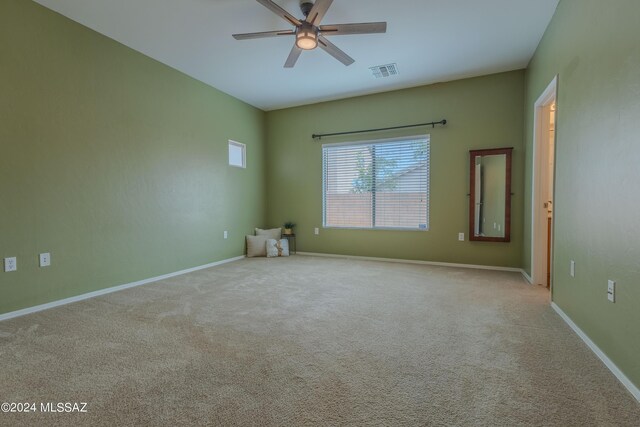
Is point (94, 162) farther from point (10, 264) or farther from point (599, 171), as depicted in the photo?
point (599, 171)

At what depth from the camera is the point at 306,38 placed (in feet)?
8.83

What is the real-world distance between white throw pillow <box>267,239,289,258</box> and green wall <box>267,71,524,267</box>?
381mm

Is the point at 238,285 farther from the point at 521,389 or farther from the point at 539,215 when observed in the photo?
the point at 539,215

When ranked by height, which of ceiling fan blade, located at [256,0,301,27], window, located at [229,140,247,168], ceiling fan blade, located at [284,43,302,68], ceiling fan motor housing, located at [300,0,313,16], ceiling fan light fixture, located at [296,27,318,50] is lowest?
window, located at [229,140,247,168]

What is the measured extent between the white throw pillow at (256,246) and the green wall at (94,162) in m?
0.66

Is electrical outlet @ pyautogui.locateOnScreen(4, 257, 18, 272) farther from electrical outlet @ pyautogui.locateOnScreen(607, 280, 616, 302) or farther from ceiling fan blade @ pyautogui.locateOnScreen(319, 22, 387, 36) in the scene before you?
electrical outlet @ pyautogui.locateOnScreen(607, 280, 616, 302)

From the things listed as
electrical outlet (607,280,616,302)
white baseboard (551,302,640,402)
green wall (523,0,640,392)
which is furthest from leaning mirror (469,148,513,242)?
electrical outlet (607,280,616,302)

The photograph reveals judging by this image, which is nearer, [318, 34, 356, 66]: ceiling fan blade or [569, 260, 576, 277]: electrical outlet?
[569, 260, 576, 277]: electrical outlet

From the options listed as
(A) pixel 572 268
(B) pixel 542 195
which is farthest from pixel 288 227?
(A) pixel 572 268

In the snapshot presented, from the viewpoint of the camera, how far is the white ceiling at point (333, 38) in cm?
275

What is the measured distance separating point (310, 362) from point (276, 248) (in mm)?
3595

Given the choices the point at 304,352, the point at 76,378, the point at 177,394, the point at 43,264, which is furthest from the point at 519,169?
the point at 43,264

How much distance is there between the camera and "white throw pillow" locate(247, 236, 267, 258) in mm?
5324

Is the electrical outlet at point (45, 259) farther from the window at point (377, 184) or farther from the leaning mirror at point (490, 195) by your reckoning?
the leaning mirror at point (490, 195)
